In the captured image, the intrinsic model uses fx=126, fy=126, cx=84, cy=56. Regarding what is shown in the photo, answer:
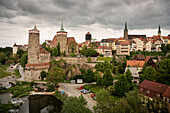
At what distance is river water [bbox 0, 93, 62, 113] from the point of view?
23.5 m

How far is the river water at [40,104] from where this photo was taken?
2354 cm

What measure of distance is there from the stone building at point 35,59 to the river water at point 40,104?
10338 mm

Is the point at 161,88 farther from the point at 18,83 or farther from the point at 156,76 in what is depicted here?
the point at 18,83

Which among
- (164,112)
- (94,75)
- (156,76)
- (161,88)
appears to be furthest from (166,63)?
(164,112)

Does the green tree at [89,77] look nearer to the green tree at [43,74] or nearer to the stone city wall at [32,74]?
the green tree at [43,74]

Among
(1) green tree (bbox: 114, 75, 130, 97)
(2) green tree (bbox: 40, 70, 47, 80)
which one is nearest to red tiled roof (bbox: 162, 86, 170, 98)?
(1) green tree (bbox: 114, 75, 130, 97)

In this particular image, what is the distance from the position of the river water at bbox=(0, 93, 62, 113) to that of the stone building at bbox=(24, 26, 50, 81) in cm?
1034

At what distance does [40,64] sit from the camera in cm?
4038

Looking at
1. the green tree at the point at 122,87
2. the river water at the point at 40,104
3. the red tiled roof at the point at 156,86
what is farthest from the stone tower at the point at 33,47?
the red tiled roof at the point at 156,86

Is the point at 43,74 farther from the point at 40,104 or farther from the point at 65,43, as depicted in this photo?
the point at 65,43

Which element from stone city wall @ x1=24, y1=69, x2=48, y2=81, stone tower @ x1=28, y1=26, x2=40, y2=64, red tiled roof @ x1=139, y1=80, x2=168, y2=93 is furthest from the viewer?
Answer: stone tower @ x1=28, y1=26, x2=40, y2=64

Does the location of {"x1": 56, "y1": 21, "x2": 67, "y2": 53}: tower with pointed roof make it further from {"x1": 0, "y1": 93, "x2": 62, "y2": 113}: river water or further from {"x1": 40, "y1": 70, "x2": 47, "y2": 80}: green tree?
{"x1": 0, "y1": 93, "x2": 62, "y2": 113}: river water

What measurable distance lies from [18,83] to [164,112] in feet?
120

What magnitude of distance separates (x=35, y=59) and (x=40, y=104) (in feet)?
62.2
